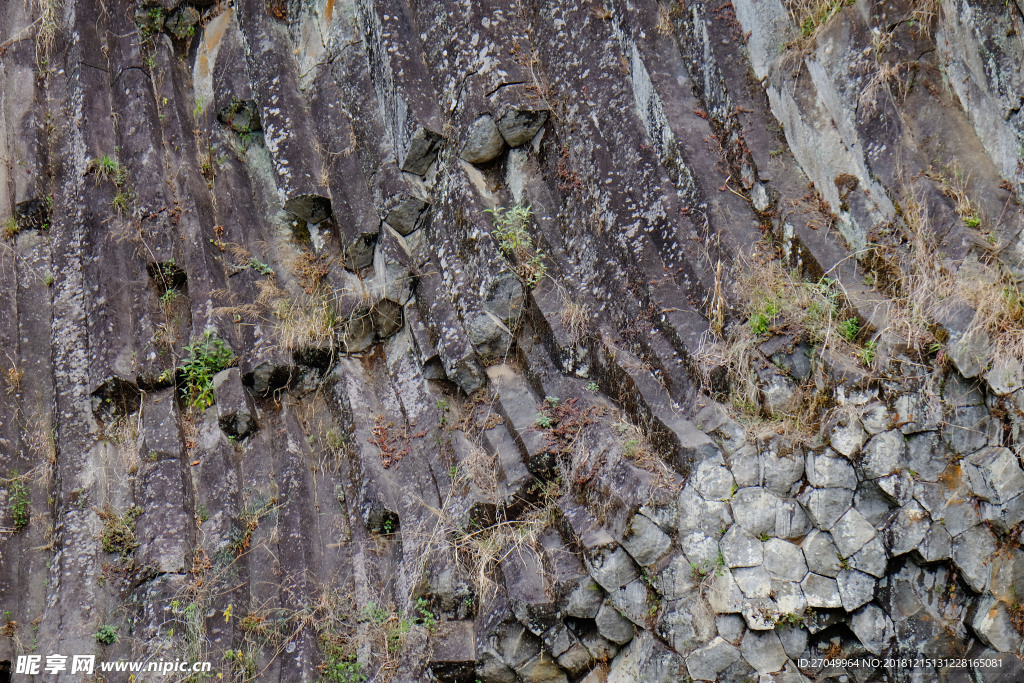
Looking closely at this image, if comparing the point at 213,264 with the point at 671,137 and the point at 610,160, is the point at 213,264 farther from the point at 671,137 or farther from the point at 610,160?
the point at 671,137

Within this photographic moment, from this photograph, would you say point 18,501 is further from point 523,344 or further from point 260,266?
point 523,344

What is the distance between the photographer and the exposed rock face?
13.3ft

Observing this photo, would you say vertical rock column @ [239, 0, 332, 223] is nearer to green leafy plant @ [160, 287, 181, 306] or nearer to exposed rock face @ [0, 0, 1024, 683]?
exposed rock face @ [0, 0, 1024, 683]

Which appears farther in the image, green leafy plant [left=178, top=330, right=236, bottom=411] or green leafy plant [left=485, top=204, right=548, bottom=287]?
green leafy plant [left=178, top=330, right=236, bottom=411]

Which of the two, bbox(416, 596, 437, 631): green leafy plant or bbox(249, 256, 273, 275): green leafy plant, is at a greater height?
bbox(249, 256, 273, 275): green leafy plant

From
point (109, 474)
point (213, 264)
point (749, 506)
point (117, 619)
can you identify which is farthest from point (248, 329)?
point (749, 506)

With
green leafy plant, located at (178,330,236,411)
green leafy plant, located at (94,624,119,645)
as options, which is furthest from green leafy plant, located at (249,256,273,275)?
green leafy plant, located at (94,624,119,645)

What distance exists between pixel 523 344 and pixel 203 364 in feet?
8.33

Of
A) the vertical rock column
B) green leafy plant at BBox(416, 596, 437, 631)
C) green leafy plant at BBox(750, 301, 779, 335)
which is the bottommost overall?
green leafy plant at BBox(416, 596, 437, 631)

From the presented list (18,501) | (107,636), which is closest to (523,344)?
(107,636)

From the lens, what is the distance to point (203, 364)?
233 inches

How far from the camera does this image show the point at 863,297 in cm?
447

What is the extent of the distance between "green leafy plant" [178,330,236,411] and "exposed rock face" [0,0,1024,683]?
0.03 m

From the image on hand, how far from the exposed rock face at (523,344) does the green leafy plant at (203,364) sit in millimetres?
34
